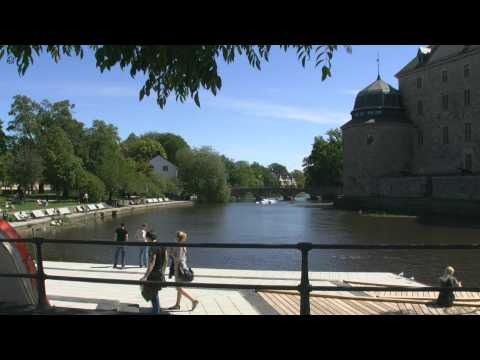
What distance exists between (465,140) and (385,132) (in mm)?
12996

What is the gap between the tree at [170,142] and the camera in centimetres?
14175

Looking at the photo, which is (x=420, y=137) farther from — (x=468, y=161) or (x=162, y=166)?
(x=162, y=166)

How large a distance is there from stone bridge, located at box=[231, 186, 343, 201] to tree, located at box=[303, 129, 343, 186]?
2.53 meters

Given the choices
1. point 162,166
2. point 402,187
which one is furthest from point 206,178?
point 402,187

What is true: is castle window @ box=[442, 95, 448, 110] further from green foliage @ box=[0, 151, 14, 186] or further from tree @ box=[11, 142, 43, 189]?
green foliage @ box=[0, 151, 14, 186]

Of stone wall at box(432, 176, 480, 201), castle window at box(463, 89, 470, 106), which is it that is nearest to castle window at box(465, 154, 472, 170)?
stone wall at box(432, 176, 480, 201)

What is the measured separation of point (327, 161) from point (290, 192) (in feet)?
71.1

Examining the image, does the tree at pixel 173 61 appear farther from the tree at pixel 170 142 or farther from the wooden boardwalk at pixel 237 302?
the tree at pixel 170 142

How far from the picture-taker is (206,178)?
100125 mm
